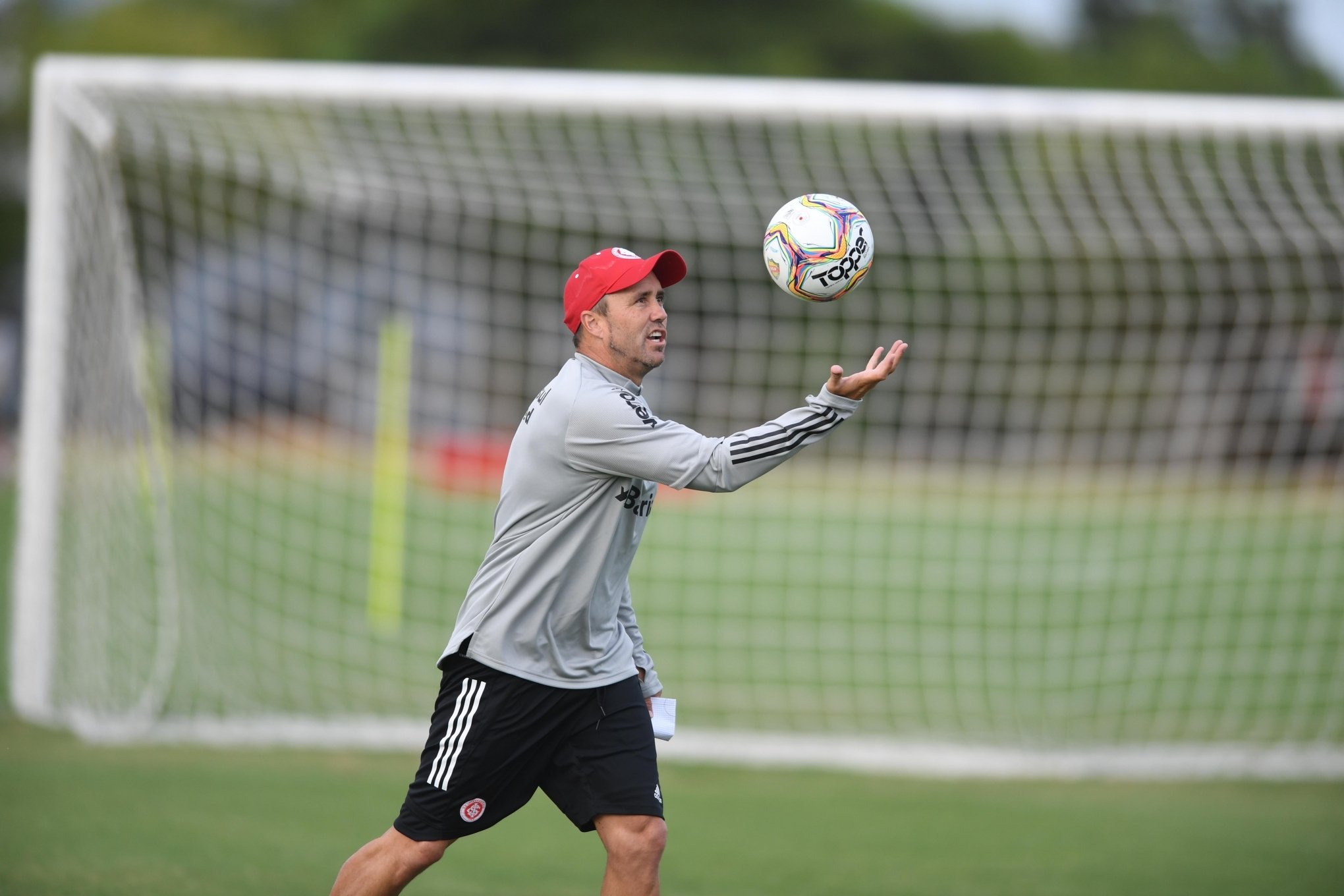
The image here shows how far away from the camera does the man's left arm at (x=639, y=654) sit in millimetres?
4391

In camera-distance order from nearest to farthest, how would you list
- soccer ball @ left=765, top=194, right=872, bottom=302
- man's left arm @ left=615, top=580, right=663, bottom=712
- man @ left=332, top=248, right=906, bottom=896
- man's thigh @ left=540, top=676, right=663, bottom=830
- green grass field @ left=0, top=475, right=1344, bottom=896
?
man @ left=332, top=248, right=906, bottom=896 → man's thigh @ left=540, top=676, right=663, bottom=830 → soccer ball @ left=765, top=194, right=872, bottom=302 → man's left arm @ left=615, top=580, right=663, bottom=712 → green grass field @ left=0, top=475, right=1344, bottom=896

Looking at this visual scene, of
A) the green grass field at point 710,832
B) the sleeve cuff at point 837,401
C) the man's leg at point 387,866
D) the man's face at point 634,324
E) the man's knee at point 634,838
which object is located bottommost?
the green grass field at point 710,832

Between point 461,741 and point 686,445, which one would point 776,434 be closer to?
point 686,445

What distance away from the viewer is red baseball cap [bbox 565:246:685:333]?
4.11 metres

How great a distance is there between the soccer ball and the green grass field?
8.14 ft

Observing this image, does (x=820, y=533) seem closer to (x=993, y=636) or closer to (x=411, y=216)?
(x=993, y=636)

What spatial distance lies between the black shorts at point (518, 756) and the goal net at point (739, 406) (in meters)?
3.60

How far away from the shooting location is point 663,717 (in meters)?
4.55

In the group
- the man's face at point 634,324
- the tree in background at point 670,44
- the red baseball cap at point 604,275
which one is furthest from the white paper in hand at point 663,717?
the tree in background at point 670,44

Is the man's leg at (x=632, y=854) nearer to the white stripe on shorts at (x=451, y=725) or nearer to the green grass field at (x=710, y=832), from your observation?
the white stripe on shorts at (x=451, y=725)

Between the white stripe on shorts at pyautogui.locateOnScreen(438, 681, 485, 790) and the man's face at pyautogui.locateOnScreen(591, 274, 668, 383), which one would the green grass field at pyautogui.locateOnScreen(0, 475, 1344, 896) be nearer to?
the white stripe on shorts at pyautogui.locateOnScreen(438, 681, 485, 790)

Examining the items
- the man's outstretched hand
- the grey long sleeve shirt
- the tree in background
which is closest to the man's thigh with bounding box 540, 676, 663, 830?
the grey long sleeve shirt

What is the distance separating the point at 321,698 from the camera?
854cm

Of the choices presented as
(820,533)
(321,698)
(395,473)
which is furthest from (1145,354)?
(321,698)
